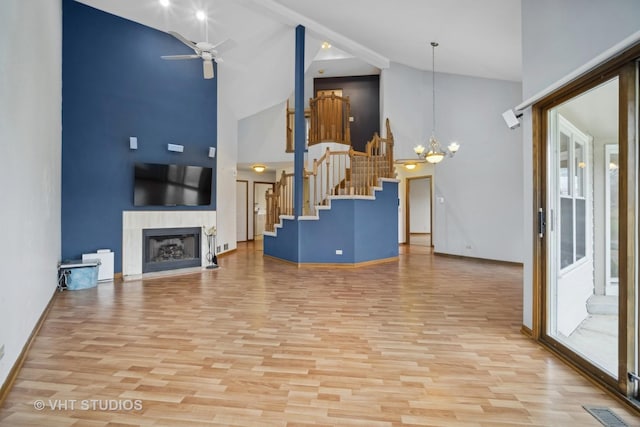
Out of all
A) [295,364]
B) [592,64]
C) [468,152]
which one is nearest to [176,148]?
[295,364]

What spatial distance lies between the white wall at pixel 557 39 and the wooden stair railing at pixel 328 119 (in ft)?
19.0

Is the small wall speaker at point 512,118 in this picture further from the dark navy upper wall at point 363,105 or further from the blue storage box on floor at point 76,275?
the dark navy upper wall at point 363,105

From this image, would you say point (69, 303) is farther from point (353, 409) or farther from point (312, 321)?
point (353, 409)

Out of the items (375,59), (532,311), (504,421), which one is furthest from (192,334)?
(375,59)

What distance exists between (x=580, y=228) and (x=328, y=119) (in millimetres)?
6546

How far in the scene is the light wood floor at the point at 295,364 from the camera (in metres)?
1.85

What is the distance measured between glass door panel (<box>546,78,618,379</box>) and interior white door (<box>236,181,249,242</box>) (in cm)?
967

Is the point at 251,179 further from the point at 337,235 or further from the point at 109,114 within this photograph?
the point at 109,114

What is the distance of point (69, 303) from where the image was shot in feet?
13.4

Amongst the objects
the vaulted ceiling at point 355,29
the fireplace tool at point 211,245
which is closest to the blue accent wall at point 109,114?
the vaulted ceiling at point 355,29

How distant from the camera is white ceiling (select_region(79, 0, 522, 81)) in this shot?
502cm

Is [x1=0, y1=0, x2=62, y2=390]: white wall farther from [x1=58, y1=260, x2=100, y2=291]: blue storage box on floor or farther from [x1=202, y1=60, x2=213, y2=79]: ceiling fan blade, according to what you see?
[x1=202, y1=60, x2=213, y2=79]: ceiling fan blade

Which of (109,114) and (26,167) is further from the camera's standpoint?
(109,114)

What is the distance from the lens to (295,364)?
243 cm
